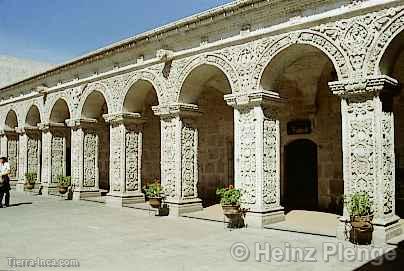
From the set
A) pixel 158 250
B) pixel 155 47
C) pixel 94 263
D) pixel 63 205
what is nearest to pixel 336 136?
pixel 155 47

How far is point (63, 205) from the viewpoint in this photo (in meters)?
13.3

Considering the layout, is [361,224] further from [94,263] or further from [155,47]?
[155,47]

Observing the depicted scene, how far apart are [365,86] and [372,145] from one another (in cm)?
105

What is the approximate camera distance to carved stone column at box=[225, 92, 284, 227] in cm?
899

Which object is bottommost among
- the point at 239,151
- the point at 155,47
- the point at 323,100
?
the point at 239,151

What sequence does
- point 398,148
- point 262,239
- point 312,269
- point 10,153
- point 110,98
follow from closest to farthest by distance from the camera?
point 312,269 < point 262,239 < point 398,148 < point 110,98 < point 10,153

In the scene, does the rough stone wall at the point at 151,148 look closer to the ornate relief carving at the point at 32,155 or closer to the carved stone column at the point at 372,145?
the ornate relief carving at the point at 32,155

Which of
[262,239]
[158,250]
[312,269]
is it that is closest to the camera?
[312,269]

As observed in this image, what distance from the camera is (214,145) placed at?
47.1ft

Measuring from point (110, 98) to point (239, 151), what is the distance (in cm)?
564

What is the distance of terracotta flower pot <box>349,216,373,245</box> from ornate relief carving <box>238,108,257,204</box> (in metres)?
2.41

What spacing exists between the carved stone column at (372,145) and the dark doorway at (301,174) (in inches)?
170

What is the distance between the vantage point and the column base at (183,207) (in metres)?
10.6

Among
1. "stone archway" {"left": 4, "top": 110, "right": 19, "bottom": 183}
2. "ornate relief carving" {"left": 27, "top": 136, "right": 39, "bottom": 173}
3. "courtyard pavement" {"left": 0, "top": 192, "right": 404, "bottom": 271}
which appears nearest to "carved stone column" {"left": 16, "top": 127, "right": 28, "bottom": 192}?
"ornate relief carving" {"left": 27, "top": 136, "right": 39, "bottom": 173}
